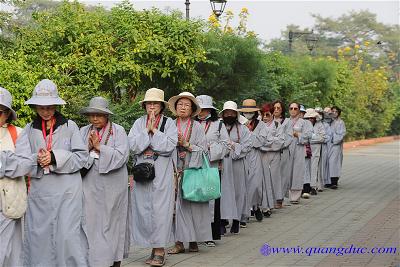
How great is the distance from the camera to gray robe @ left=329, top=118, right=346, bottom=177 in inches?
896

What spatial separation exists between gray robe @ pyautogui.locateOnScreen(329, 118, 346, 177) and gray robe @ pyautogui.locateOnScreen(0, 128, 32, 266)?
14.6m

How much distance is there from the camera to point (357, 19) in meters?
101

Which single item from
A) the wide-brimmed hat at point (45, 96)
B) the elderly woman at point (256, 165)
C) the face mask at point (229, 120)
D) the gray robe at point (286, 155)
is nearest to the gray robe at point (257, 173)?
the elderly woman at point (256, 165)

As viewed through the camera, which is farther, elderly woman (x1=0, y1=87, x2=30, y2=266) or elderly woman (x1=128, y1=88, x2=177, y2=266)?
elderly woman (x1=128, y1=88, x2=177, y2=266)

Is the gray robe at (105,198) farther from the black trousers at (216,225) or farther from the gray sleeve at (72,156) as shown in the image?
the black trousers at (216,225)

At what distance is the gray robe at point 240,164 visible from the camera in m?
14.3

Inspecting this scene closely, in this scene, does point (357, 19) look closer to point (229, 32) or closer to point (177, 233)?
point (229, 32)

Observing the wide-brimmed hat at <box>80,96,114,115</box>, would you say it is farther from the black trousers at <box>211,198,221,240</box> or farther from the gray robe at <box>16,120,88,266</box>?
the black trousers at <box>211,198,221,240</box>

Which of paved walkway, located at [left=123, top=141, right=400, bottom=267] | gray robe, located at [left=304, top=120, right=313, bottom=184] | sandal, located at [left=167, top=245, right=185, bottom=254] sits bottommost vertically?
paved walkway, located at [left=123, top=141, right=400, bottom=267]

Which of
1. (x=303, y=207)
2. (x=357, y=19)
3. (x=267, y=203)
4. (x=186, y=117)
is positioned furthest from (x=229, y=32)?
(x=357, y=19)

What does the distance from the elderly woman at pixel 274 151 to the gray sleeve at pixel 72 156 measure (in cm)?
777

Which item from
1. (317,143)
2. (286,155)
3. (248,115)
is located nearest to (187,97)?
(248,115)

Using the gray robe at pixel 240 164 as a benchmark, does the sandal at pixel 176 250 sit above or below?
below

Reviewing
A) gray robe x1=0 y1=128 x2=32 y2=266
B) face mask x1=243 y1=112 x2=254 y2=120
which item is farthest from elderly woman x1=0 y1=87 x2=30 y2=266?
face mask x1=243 y1=112 x2=254 y2=120
